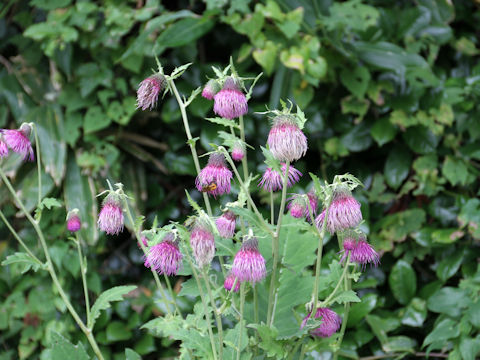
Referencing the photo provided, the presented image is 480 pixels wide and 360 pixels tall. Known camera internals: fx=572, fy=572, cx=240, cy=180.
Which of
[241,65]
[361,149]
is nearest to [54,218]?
[241,65]

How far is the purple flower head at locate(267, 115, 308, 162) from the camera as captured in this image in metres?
0.78

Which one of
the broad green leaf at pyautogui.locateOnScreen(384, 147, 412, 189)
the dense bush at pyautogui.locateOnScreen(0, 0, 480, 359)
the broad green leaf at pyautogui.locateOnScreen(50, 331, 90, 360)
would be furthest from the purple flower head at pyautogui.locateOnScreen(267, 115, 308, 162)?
the broad green leaf at pyautogui.locateOnScreen(384, 147, 412, 189)

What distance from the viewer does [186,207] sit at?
2.27 m

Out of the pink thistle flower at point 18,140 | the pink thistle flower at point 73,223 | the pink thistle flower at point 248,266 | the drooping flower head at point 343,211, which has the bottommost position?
the pink thistle flower at point 73,223

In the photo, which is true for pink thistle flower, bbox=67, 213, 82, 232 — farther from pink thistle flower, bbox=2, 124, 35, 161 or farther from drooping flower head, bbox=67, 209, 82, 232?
pink thistle flower, bbox=2, 124, 35, 161

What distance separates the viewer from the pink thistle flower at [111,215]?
0.87 metres

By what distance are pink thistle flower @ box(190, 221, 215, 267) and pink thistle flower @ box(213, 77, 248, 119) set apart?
0.20 m

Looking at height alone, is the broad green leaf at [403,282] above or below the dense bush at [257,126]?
below

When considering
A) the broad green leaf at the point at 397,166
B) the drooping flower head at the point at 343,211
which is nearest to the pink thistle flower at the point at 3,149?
the drooping flower head at the point at 343,211

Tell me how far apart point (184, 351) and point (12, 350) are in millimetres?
1332

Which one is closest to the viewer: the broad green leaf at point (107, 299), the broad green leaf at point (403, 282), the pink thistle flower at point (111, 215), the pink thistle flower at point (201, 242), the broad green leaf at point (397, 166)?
the pink thistle flower at point (201, 242)

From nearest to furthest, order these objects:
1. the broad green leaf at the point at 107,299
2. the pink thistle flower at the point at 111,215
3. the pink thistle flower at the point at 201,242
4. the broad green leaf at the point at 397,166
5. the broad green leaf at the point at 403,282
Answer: the pink thistle flower at the point at 201,242, the pink thistle flower at the point at 111,215, the broad green leaf at the point at 107,299, the broad green leaf at the point at 403,282, the broad green leaf at the point at 397,166

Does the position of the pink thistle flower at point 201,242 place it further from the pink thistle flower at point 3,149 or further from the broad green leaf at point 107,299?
the pink thistle flower at point 3,149

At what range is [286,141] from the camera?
78 centimetres
